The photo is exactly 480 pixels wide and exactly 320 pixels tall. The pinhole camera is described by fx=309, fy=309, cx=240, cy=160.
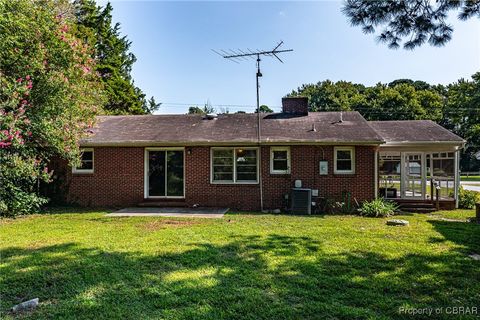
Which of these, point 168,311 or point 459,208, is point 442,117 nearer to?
point 459,208

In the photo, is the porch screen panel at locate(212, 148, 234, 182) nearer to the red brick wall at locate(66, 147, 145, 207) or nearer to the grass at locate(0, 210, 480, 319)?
the red brick wall at locate(66, 147, 145, 207)

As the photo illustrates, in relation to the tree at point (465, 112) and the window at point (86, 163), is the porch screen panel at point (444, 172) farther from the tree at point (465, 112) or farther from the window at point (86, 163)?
the tree at point (465, 112)

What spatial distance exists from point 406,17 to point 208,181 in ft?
27.3

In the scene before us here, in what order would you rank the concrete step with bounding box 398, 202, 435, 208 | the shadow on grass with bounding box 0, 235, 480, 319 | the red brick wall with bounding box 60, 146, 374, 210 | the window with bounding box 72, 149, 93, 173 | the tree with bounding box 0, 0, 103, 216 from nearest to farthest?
the shadow on grass with bounding box 0, 235, 480, 319 < the tree with bounding box 0, 0, 103, 216 < the red brick wall with bounding box 60, 146, 374, 210 < the window with bounding box 72, 149, 93, 173 < the concrete step with bounding box 398, 202, 435, 208

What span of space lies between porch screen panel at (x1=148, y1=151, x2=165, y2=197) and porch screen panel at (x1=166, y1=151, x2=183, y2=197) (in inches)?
9.4

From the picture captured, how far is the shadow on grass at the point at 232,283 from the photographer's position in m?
3.59

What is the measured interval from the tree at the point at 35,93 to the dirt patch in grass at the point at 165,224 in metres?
3.94

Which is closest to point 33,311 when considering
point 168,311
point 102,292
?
point 102,292

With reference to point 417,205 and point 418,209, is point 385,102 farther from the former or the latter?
point 418,209

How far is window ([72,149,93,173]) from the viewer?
12195 mm

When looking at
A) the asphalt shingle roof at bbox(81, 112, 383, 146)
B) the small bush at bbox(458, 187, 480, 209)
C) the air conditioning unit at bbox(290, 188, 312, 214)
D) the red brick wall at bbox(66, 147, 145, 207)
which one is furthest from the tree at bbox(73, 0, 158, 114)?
the small bush at bbox(458, 187, 480, 209)

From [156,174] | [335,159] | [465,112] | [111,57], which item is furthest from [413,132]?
[465,112]

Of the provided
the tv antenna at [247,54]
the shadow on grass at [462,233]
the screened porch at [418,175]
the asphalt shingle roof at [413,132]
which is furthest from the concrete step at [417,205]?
the tv antenna at [247,54]

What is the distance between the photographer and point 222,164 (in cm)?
1199
